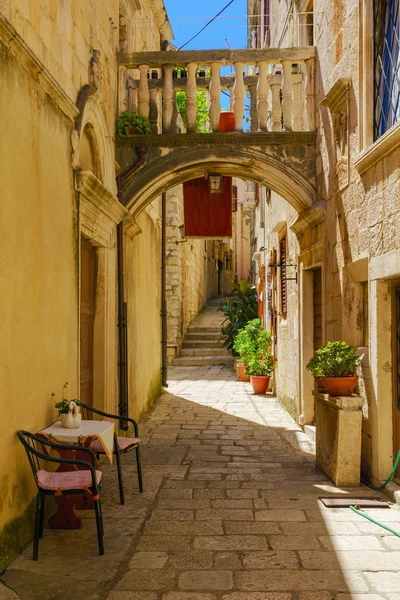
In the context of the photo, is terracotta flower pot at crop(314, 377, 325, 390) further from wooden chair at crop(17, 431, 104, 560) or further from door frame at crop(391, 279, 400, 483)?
wooden chair at crop(17, 431, 104, 560)

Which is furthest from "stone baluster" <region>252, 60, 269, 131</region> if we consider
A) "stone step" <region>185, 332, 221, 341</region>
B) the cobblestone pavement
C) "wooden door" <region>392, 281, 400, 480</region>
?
"stone step" <region>185, 332, 221, 341</region>

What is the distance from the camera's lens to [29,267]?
4.07 meters

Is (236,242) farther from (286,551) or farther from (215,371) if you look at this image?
(286,551)

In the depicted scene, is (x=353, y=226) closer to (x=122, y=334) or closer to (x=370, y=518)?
(x=370, y=518)

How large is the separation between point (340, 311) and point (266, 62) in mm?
3237

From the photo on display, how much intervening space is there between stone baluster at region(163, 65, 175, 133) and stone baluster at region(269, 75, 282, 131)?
1.25 m

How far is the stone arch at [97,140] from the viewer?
19.4ft

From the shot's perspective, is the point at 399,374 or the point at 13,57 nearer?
the point at 13,57

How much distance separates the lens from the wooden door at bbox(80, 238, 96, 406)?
6.13 m

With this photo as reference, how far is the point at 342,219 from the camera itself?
20.4 ft

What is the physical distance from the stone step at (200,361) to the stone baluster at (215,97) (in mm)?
9703

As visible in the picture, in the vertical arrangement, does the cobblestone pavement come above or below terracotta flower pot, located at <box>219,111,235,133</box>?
below

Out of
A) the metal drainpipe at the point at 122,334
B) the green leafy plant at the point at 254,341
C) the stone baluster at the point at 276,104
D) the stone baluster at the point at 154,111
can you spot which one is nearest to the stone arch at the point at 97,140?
the metal drainpipe at the point at 122,334

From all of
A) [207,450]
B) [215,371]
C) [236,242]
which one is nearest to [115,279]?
[207,450]
